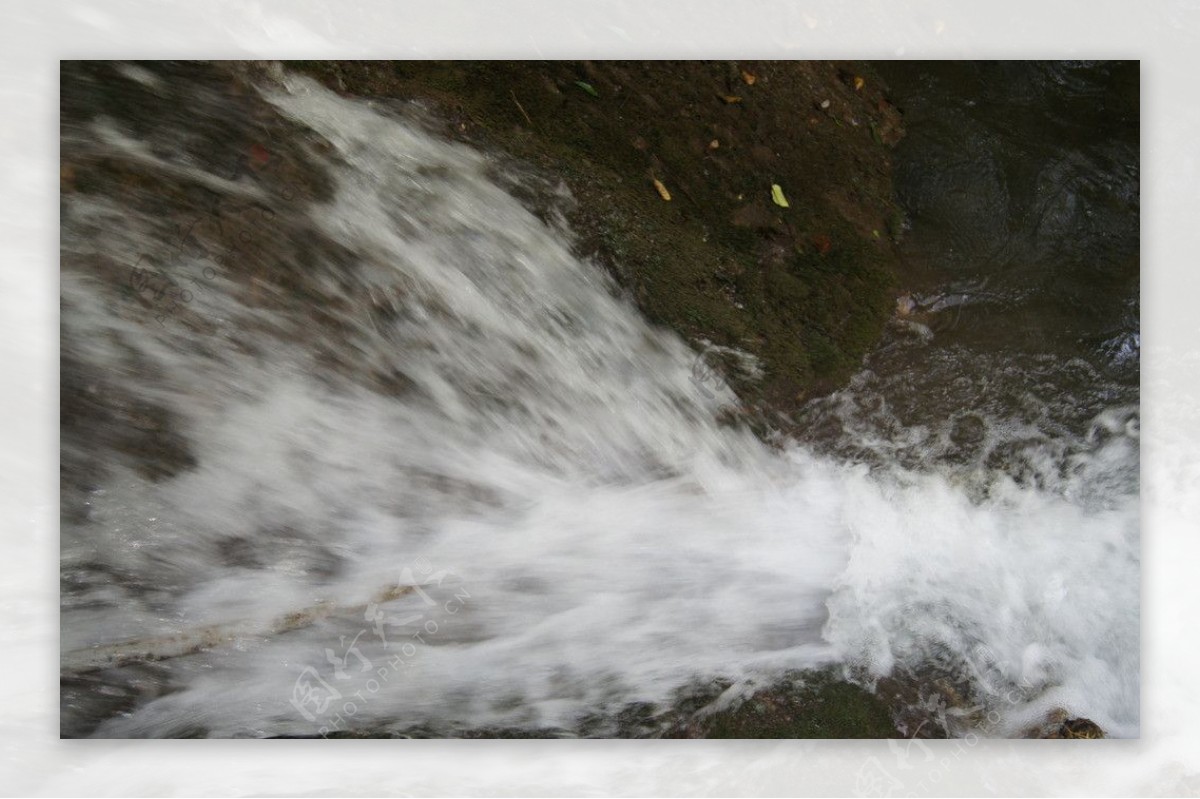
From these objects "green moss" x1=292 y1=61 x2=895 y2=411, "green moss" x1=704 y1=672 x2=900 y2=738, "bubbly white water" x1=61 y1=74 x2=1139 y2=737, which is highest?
"green moss" x1=292 y1=61 x2=895 y2=411

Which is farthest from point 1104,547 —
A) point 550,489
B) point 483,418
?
point 483,418

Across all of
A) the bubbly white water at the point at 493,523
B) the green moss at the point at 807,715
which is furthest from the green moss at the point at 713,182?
the green moss at the point at 807,715

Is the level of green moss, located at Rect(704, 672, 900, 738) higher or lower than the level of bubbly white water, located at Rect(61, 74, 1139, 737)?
lower

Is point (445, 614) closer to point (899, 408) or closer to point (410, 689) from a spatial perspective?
point (410, 689)

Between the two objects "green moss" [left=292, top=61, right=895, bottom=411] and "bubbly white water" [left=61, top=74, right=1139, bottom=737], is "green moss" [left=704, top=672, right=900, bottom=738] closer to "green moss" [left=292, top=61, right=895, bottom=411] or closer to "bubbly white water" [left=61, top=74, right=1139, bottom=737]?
"bubbly white water" [left=61, top=74, right=1139, bottom=737]

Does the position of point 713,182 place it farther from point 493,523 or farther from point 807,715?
point 807,715

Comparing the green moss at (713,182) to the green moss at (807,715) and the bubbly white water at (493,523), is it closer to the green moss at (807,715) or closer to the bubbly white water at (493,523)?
the bubbly white water at (493,523)

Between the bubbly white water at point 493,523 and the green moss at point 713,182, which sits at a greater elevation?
the green moss at point 713,182

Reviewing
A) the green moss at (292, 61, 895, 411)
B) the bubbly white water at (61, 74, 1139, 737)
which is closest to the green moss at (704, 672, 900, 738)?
the bubbly white water at (61, 74, 1139, 737)
